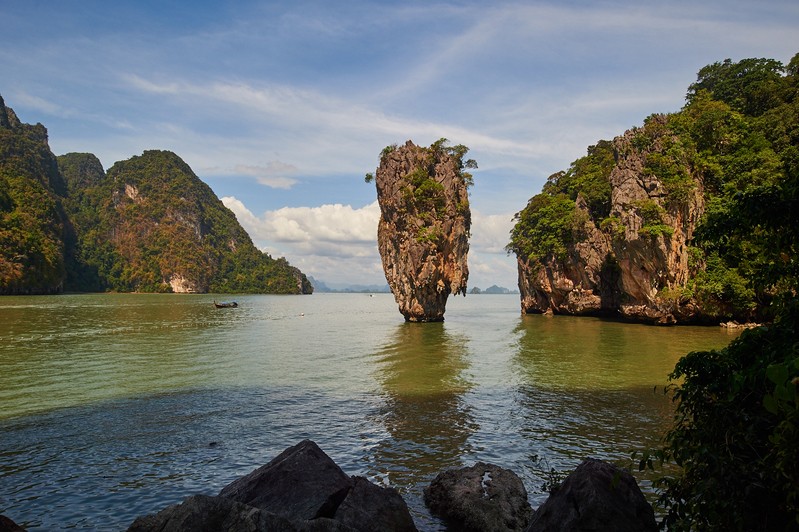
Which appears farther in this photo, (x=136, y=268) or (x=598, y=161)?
(x=136, y=268)

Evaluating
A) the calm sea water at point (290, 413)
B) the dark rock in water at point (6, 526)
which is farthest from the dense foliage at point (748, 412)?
the dark rock in water at point (6, 526)

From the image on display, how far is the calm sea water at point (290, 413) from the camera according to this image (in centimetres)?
998

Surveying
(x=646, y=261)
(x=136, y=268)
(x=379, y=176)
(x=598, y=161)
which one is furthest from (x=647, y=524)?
(x=136, y=268)

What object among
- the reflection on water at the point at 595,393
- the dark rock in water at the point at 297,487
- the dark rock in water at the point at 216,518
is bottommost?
the reflection on water at the point at 595,393

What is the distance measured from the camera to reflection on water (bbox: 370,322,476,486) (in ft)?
36.2

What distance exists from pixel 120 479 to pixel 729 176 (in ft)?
158

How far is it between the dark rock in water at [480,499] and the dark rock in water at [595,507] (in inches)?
47.9

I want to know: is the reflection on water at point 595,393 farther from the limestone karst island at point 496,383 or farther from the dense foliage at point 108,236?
the dense foliage at point 108,236

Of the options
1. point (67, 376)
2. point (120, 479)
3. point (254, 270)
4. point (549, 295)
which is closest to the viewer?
point (120, 479)

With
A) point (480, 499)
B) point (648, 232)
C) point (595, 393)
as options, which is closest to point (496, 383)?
point (595, 393)

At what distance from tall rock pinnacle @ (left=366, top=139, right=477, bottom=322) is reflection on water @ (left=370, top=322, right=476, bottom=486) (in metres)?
18.5

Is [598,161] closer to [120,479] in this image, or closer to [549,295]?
[549,295]

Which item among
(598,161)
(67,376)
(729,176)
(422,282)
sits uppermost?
(598,161)

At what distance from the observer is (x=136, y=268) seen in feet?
550
